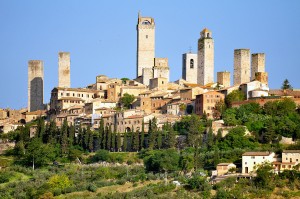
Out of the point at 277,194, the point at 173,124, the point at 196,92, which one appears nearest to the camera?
the point at 277,194

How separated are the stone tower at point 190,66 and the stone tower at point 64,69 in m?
9.34

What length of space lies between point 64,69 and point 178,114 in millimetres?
15313

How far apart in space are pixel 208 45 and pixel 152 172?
75.4 ft

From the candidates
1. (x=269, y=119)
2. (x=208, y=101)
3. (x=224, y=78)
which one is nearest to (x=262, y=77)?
(x=224, y=78)

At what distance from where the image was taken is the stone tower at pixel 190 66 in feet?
273

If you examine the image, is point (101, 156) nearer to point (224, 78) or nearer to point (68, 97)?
point (68, 97)

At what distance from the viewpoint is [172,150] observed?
61188 mm

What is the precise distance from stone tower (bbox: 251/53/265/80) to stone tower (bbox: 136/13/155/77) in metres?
10.4

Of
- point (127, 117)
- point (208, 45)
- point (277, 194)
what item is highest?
point (208, 45)

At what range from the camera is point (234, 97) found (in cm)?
6831

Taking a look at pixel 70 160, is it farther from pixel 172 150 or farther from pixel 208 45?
pixel 208 45

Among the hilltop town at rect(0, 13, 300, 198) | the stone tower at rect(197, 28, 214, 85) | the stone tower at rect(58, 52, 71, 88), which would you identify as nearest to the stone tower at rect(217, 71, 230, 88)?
the hilltop town at rect(0, 13, 300, 198)

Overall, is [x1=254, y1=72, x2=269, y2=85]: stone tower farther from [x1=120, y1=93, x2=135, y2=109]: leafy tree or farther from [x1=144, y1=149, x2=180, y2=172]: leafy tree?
[x1=144, y1=149, x2=180, y2=172]: leafy tree

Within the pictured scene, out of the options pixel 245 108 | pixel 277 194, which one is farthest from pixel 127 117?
pixel 277 194
